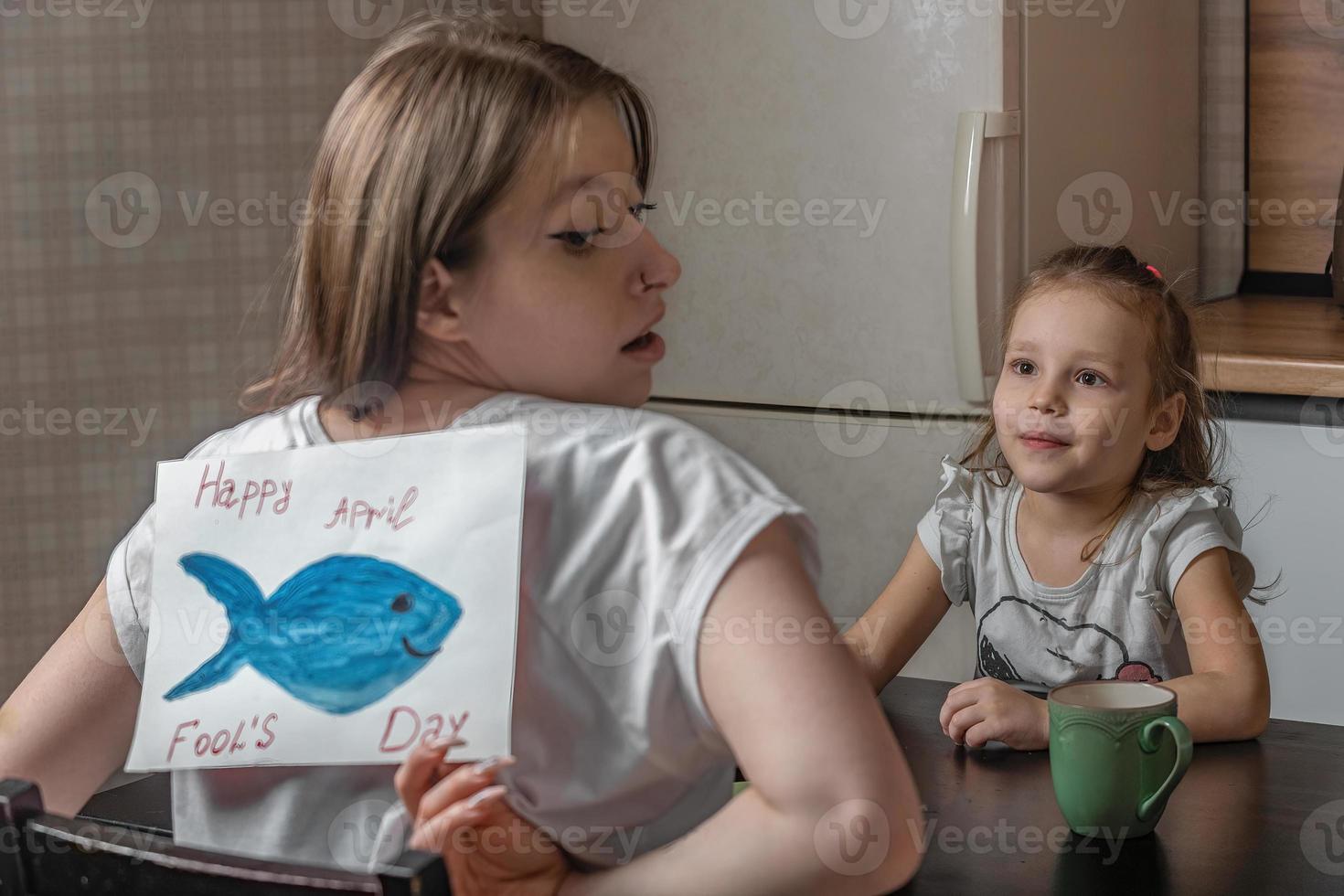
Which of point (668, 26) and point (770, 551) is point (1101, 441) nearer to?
point (770, 551)

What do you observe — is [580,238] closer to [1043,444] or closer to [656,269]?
[656,269]

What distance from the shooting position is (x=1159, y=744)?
875 mm

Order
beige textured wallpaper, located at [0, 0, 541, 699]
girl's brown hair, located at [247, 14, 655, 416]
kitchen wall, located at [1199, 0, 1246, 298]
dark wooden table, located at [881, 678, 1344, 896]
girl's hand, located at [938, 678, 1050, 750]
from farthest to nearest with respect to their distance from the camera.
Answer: kitchen wall, located at [1199, 0, 1246, 298], beige textured wallpaper, located at [0, 0, 541, 699], girl's hand, located at [938, 678, 1050, 750], dark wooden table, located at [881, 678, 1344, 896], girl's brown hair, located at [247, 14, 655, 416]

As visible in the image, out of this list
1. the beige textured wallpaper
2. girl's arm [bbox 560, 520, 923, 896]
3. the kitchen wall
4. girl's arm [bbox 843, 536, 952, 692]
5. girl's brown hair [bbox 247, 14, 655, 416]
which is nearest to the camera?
girl's arm [bbox 560, 520, 923, 896]

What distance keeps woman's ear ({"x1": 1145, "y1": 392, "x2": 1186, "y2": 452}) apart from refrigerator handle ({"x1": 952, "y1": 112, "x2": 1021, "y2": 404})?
21.3 inches

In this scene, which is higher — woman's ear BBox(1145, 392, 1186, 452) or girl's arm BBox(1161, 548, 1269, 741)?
woman's ear BBox(1145, 392, 1186, 452)

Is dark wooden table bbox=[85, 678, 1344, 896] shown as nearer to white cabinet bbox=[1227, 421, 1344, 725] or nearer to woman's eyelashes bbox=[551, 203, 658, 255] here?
woman's eyelashes bbox=[551, 203, 658, 255]

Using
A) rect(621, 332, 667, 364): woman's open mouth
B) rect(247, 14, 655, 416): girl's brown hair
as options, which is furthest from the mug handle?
rect(247, 14, 655, 416): girl's brown hair

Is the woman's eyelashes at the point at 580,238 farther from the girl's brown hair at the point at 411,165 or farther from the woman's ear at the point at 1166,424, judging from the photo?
the woman's ear at the point at 1166,424

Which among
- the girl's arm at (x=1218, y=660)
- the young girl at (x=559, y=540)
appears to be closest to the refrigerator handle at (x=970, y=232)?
the girl's arm at (x=1218, y=660)

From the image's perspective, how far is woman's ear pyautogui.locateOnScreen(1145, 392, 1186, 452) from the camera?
4.55 ft

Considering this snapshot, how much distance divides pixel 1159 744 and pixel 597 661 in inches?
16.8

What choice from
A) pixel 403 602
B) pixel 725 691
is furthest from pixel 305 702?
pixel 725 691

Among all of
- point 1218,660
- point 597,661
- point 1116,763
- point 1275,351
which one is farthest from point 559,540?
point 1275,351
